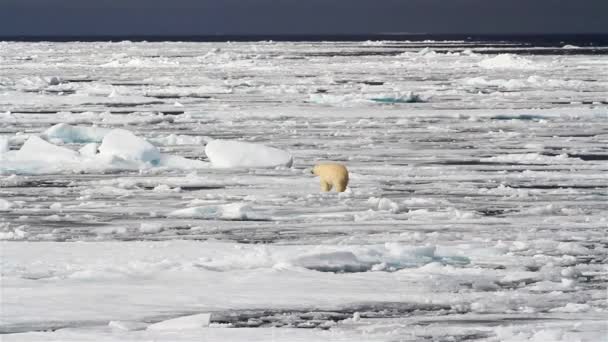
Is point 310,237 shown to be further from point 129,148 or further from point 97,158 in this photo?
point 97,158

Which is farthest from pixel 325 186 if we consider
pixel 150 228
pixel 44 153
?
pixel 44 153

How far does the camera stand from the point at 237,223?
9531 mm

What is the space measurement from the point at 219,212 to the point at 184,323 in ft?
13.0

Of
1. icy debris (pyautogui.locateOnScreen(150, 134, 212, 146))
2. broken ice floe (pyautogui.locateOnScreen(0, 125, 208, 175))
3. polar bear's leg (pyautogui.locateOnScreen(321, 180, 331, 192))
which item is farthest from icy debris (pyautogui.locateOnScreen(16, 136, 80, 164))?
polar bear's leg (pyautogui.locateOnScreen(321, 180, 331, 192))

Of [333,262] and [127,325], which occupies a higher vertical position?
[333,262]

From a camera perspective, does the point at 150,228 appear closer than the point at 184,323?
No

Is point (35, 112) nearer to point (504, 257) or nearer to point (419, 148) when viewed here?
point (419, 148)

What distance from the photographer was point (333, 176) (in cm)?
A: 1123

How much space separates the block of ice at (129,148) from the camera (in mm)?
13516

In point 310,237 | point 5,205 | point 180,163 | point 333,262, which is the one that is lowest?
point 333,262

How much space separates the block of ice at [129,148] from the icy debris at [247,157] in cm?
65

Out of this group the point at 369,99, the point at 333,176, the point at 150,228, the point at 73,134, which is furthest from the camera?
the point at 369,99

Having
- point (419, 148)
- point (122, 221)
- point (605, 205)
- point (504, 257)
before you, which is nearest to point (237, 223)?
point (122, 221)

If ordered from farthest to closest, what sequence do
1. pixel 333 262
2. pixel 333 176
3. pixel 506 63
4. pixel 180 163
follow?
pixel 506 63 < pixel 180 163 < pixel 333 176 < pixel 333 262
